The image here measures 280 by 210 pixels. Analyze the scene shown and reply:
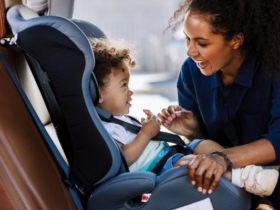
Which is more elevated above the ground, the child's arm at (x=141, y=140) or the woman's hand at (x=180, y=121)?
the child's arm at (x=141, y=140)

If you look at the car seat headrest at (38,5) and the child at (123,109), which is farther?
the car seat headrest at (38,5)

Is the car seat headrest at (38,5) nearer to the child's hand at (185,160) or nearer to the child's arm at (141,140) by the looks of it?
the child's arm at (141,140)

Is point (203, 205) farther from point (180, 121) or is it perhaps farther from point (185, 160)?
point (180, 121)

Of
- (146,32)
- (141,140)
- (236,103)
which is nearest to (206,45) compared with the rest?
(236,103)

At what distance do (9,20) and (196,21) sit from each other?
60cm

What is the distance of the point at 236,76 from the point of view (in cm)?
178

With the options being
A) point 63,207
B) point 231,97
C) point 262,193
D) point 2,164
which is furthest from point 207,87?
point 2,164

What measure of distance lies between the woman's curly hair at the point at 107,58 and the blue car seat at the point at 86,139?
20cm

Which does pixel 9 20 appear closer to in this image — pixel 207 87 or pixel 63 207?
pixel 63 207

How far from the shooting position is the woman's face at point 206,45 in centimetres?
166

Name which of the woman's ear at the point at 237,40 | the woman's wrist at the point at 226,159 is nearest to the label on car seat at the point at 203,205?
the woman's wrist at the point at 226,159

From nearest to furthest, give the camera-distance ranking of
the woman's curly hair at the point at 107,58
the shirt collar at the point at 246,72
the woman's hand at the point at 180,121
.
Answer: the woman's curly hair at the point at 107,58 → the shirt collar at the point at 246,72 → the woman's hand at the point at 180,121

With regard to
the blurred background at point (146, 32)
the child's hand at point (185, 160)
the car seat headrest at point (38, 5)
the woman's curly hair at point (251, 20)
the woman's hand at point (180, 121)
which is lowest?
the blurred background at point (146, 32)

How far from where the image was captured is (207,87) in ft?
6.31
